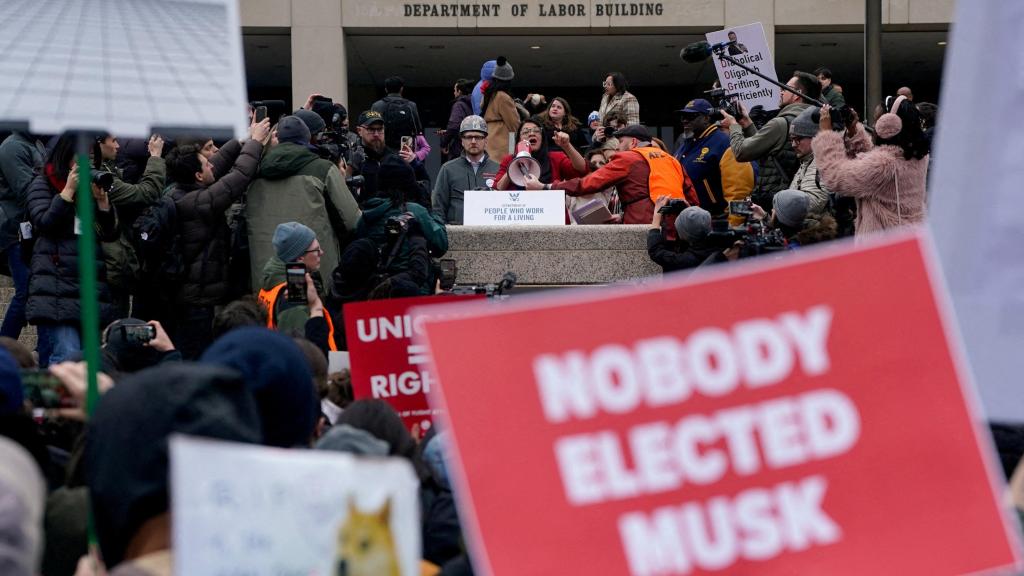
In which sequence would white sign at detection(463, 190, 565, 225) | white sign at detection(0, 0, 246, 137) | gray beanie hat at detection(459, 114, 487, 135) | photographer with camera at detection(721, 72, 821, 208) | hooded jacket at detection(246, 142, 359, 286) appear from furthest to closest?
gray beanie hat at detection(459, 114, 487, 135) → white sign at detection(463, 190, 565, 225) → photographer with camera at detection(721, 72, 821, 208) → hooded jacket at detection(246, 142, 359, 286) → white sign at detection(0, 0, 246, 137)

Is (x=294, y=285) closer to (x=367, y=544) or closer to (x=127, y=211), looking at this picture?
(x=127, y=211)

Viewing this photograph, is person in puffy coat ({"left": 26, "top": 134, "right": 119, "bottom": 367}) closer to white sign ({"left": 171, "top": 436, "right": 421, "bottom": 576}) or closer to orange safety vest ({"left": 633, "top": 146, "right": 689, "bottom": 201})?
orange safety vest ({"left": 633, "top": 146, "right": 689, "bottom": 201})

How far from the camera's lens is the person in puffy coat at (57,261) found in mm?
8375

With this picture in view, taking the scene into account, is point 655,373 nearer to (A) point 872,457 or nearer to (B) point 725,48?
(A) point 872,457

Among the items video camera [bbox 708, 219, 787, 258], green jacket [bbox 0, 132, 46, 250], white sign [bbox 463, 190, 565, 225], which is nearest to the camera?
video camera [bbox 708, 219, 787, 258]

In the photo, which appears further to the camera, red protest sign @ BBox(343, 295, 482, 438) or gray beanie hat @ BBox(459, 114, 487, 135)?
gray beanie hat @ BBox(459, 114, 487, 135)

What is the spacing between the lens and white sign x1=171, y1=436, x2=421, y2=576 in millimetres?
2295

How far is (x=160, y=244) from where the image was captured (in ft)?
28.7

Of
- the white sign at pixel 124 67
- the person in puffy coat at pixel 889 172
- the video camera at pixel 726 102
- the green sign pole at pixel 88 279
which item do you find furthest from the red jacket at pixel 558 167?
the green sign pole at pixel 88 279

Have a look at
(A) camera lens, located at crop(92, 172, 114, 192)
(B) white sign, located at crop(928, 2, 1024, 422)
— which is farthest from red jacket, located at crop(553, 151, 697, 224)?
(B) white sign, located at crop(928, 2, 1024, 422)

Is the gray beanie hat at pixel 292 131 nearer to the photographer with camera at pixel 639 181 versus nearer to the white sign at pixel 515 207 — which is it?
the white sign at pixel 515 207

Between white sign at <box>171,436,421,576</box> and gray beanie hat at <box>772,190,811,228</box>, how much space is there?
6036 mm

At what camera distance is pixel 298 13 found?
22219 mm

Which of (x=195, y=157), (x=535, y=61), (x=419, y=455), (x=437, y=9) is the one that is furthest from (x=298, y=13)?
(x=419, y=455)
